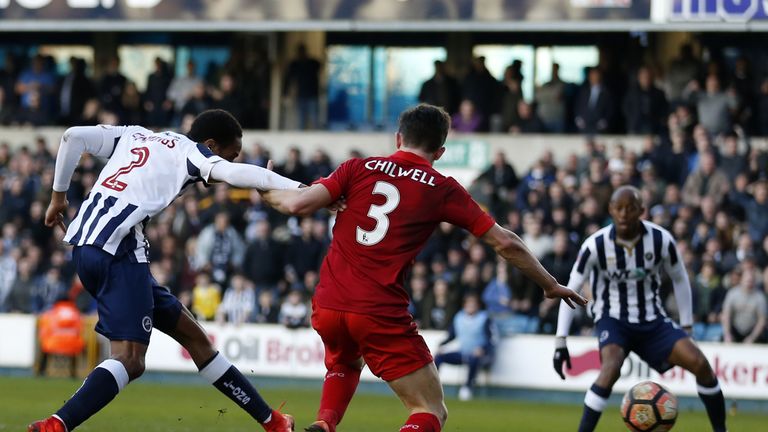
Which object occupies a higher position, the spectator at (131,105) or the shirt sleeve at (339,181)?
the spectator at (131,105)

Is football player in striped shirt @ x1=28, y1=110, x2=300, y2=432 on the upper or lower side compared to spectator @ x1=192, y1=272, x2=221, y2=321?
upper

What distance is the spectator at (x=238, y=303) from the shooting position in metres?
20.8

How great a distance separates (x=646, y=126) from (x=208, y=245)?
6.88m

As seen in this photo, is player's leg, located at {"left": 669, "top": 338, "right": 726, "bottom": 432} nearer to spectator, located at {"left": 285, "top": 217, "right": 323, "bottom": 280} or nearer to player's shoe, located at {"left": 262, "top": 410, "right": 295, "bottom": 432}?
player's shoe, located at {"left": 262, "top": 410, "right": 295, "bottom": 432}

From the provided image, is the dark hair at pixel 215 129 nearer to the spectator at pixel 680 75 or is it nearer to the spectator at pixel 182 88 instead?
the spectator at pixel 680 75

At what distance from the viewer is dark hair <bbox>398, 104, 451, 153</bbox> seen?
796cm

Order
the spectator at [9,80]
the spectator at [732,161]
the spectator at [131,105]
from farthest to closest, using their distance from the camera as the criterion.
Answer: the spectator at [9,80] → the spectator at [131,105] → the spectator at [732,161]

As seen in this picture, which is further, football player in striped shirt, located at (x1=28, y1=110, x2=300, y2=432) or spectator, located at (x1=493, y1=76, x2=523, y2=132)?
spectator, located at (x1=493, y1=76, x2=523, y2=132)

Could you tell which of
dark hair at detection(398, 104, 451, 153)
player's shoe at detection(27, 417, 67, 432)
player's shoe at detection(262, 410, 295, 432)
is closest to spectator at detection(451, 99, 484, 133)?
player's shoe at detection(262, 410, 295, 432)

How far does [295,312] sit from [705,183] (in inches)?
232

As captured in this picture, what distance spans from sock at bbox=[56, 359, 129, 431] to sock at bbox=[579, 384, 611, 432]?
3.84m

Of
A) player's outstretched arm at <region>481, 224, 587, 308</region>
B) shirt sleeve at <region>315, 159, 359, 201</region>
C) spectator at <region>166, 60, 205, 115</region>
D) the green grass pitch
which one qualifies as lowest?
the green grass pitch

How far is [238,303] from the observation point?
68.6ft

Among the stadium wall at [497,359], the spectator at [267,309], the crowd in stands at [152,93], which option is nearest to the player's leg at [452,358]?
the stadium wall at [497,359]
